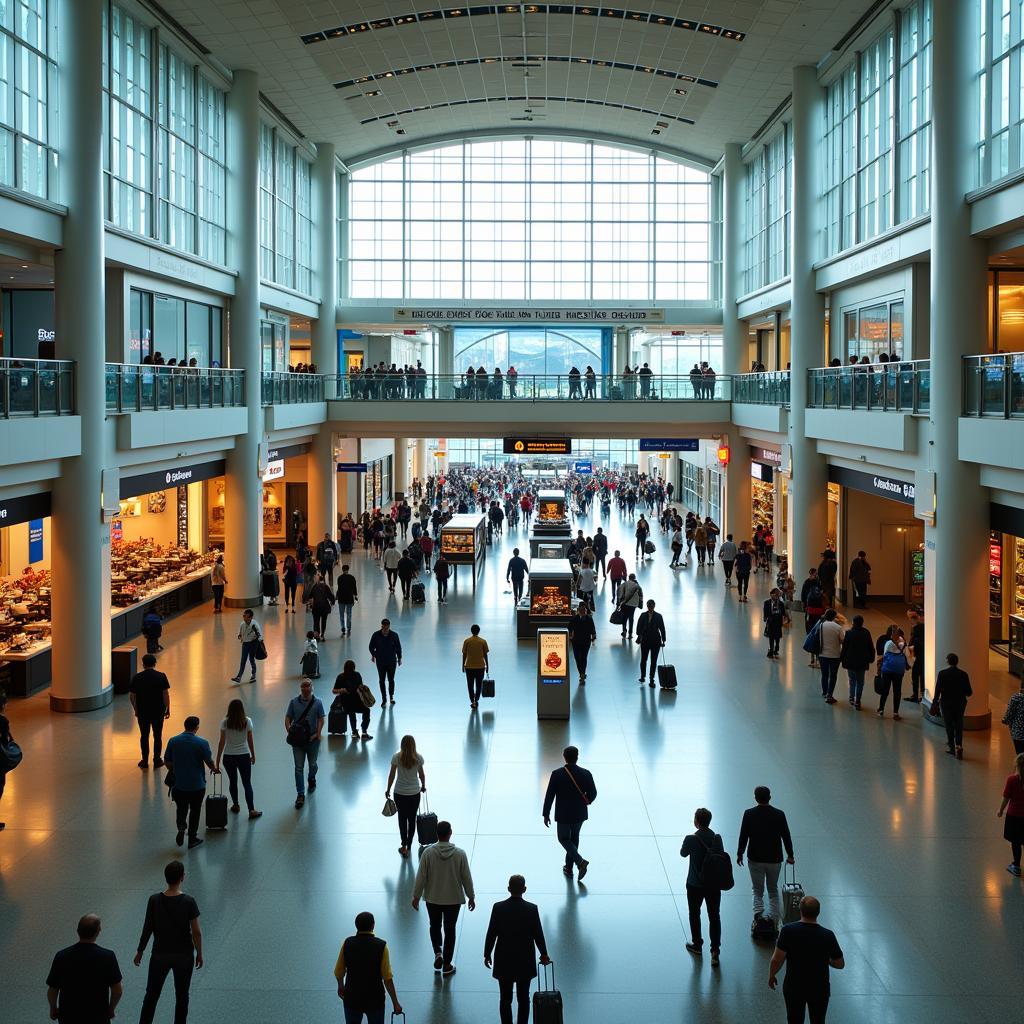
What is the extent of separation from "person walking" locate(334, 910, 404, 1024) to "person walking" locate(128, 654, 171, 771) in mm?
6982

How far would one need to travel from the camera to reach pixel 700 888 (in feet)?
28.8

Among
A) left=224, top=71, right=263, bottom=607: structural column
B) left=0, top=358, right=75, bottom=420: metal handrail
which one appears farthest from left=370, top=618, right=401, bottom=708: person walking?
left=224, top=71, right=263, bottom=607: structural column

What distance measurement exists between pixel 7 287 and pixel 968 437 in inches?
766

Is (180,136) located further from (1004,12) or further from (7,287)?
(1004,12)

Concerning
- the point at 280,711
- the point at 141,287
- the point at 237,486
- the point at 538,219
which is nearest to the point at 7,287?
the point at 141,287

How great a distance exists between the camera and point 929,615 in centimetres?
1736

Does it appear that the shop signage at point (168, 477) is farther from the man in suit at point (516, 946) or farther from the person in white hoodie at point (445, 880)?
the man in suit at point (516, 946)

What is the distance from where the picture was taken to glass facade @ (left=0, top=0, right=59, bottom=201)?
54.2 feet

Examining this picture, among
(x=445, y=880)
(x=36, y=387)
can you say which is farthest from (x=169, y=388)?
(x=445, y=880)

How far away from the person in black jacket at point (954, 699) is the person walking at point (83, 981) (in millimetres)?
10758

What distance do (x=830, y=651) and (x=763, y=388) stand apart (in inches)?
601

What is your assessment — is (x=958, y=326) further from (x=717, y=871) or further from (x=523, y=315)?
(x=523, y=315)

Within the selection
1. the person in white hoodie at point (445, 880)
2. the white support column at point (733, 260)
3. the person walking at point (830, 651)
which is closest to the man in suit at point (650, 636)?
the person walking at point (830, 651)

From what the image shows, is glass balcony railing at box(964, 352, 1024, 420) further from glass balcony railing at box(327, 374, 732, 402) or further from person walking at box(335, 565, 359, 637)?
glass balcony railing at box(327, 374, 732, 402)
